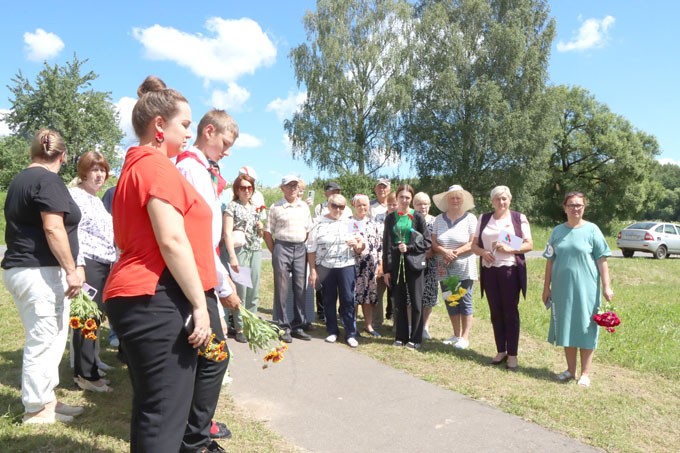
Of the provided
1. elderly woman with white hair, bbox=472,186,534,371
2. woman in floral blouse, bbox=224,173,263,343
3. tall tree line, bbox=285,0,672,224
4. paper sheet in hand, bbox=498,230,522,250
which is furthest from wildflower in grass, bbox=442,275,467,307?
tall tree line, bbox=285,0,672,224

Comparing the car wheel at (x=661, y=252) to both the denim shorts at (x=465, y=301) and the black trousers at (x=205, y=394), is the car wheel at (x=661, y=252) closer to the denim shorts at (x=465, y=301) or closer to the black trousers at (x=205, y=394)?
the denim shorts at (x=465, y=301)

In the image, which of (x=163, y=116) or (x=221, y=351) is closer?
(x=163, y=116)

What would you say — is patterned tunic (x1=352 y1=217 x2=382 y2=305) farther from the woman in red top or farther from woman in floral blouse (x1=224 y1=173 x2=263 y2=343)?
the woman in red top

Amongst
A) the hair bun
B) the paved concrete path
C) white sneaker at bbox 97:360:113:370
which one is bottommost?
the paved concrete path

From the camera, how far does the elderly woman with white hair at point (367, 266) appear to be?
24.7 feet

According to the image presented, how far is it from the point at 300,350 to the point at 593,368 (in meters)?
3.52

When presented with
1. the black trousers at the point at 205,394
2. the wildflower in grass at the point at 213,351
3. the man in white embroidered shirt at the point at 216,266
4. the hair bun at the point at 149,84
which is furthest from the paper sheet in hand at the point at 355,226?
the wildflower in grass at the point at 213,351

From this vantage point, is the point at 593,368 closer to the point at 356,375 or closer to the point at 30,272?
the point at 356,375

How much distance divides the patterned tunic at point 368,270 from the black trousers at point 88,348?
3687 millimetres

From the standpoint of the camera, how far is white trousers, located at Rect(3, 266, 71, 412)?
366 centimetres

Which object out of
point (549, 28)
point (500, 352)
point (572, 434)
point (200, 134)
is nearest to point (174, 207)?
point (200, 134)

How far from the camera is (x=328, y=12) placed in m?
34.0

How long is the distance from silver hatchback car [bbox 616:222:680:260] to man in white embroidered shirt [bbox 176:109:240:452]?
83.5ft

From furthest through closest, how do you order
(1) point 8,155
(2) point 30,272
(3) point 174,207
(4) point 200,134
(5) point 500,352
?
(1) point 8,155
(5) point 500,352
(2) point 30,272
(4) point 200,134
(3) point 174,207
